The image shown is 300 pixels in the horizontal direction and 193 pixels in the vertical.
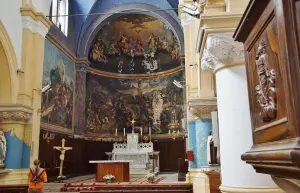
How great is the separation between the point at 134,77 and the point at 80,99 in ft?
13.3

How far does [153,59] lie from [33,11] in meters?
10.2

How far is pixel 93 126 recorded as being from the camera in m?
19.4

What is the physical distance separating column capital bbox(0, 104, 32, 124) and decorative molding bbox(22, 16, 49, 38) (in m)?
2.88

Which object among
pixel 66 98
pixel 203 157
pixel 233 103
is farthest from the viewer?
pixel 66 98

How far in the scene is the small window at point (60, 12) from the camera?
1627cm

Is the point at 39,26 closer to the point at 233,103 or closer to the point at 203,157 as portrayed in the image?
the point at 203,157

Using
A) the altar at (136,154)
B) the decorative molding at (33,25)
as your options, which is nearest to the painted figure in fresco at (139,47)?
the altar at (136,154)

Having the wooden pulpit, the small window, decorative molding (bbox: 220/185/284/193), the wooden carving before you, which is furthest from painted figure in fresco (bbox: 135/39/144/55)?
the wooden carving

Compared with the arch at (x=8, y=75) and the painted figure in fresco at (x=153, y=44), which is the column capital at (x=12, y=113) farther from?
the painted figure in fresco at (x=153, y=44)

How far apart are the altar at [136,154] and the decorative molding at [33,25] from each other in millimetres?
7875

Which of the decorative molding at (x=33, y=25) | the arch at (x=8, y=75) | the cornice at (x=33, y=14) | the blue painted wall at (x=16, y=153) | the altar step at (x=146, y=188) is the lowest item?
the altar step at (x=146, y=188)


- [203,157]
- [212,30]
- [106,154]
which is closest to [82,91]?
[106,154]

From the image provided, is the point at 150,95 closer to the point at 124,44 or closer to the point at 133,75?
the point at 133,75

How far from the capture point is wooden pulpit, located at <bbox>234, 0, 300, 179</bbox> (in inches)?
49.8
